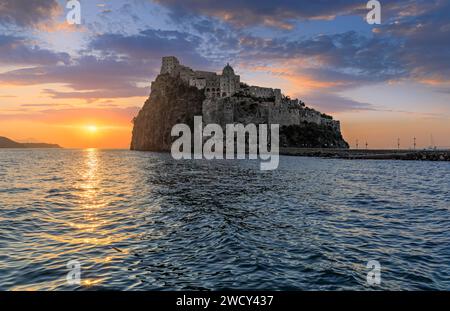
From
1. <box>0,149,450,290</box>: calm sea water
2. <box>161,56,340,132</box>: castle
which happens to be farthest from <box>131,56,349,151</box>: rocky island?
<box>0,149,450,290</box>: calm sea water

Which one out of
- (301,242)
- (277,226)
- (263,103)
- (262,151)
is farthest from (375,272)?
(263,103)

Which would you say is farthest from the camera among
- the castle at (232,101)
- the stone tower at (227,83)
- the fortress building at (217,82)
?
the fortress building at (217,82)

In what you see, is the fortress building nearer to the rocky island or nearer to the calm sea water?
the rocky island

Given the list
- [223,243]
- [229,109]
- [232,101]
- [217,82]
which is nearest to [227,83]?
[217,82]

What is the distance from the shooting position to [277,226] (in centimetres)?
1925

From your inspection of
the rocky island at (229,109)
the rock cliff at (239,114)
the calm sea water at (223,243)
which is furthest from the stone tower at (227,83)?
the calm sea water at (223,243)

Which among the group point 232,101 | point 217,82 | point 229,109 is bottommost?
point 229,109

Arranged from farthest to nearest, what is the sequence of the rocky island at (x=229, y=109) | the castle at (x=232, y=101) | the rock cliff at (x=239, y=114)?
the rocky island at (x=229, y=109), the rock cliff at (x=239, y=114), the castle at (x=232, y=101)

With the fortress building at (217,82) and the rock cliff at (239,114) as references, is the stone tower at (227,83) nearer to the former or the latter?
the fortress building at (217,82)

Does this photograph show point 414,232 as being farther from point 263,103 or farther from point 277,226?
point 263,103

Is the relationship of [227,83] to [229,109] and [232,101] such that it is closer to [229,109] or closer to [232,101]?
[232,101]
